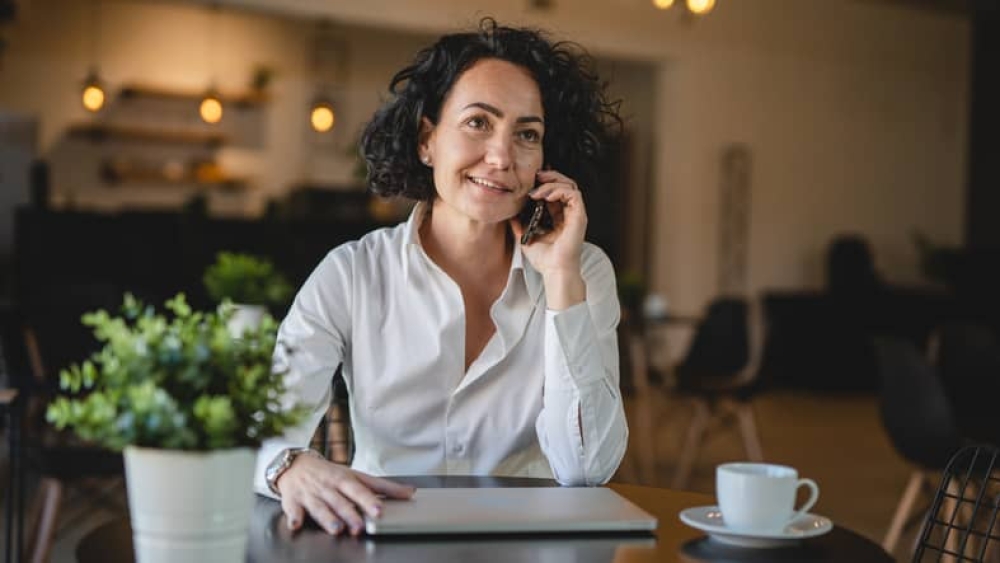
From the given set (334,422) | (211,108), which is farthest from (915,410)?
(211,108)

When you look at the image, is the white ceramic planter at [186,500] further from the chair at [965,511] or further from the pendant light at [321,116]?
the pendant light at [321,116]

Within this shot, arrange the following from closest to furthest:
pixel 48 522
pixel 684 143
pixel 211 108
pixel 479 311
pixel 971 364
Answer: pixel 479 311 < pixel 48 522 < pixel 971 364 < pixel 211 108 < pixel 684 143

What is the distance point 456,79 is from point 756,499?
1034 mm

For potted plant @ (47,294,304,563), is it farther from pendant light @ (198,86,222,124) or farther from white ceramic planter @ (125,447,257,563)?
pendant light @ (198,86,222,124)

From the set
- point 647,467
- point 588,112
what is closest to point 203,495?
point 588,112

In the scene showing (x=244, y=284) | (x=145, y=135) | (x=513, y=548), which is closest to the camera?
(x=513, y=548)

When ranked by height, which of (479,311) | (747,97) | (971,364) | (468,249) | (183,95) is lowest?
(971,364)

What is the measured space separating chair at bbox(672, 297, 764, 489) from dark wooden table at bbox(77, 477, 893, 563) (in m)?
4.60

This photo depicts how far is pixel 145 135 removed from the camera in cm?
1028

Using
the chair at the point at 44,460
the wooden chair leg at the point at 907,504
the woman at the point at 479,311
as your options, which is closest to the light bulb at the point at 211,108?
the chair at the point at 44,460

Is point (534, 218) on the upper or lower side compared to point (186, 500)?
upper

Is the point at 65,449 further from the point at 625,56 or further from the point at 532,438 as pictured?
the point at 625,56

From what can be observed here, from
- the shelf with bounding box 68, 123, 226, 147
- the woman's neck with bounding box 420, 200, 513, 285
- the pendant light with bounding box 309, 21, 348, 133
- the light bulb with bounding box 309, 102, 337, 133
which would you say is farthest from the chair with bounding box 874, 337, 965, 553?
the pendant light with bounding box 309, 21, 348, 133

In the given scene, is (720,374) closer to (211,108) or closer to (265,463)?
(211,108)
